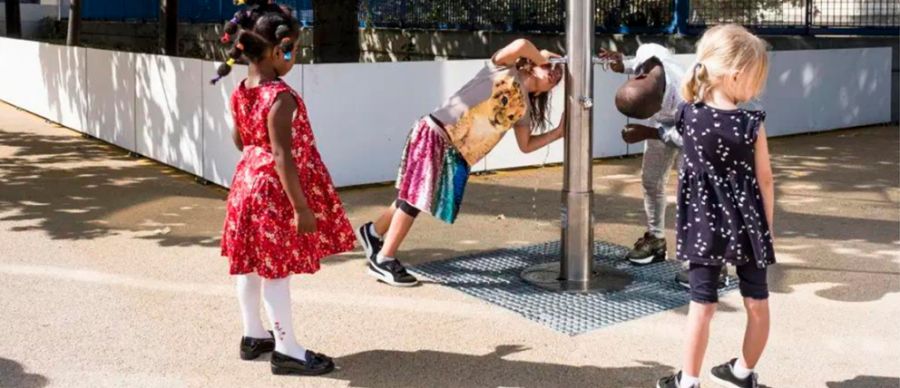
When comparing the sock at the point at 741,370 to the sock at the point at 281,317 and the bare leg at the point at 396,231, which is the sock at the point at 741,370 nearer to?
the sock at the point at 281,317

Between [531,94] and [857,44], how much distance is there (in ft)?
33.6

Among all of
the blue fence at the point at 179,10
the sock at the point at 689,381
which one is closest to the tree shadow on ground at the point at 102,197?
the sock at the point at 689,381

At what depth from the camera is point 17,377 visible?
4.33 m

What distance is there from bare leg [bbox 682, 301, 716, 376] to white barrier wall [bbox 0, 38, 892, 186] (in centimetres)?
527

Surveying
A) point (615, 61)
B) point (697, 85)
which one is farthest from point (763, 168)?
point (615, 61)

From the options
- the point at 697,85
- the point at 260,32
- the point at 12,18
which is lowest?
the point at 697,85

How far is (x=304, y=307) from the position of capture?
212 inches

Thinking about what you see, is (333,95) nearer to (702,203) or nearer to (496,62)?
(496,62)

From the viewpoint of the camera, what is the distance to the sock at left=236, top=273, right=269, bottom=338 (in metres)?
4.48

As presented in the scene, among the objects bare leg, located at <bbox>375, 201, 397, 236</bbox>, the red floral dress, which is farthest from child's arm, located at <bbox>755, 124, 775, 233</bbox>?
bare leg, located at <bbox>375, 201, 397, 236</bbox>

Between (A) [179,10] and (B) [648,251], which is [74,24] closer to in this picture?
(A) [179,10]

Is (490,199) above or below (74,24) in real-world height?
below

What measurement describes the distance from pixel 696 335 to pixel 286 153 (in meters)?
1.70

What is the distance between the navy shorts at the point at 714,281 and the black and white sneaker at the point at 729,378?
1.23 ft
